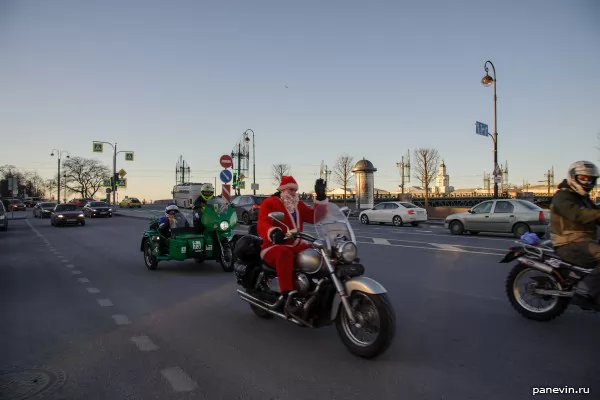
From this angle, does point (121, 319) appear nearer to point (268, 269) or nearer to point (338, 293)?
point (268, 269)

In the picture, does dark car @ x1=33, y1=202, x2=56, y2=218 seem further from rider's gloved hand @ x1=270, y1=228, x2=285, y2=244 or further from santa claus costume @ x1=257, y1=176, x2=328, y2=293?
rider's gloved hand @ x1=270, y1=228, x2=285, y2=244

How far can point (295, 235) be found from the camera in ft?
15.2

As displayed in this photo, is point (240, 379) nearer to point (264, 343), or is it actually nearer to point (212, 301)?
point (264, 343)

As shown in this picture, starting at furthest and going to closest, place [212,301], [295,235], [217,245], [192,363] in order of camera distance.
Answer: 1. [217,245]
2. [212,301]
3. [295,235]
4. [192,363]

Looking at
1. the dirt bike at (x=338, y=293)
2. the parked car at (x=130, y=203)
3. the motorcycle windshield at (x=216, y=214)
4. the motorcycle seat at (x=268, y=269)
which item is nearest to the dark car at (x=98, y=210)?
the motorcycle windshield at (x=216, y=214)

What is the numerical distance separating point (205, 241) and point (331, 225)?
581cm

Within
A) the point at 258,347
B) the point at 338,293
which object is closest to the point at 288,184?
the point at 338,293

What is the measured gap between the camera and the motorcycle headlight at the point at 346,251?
423 cm

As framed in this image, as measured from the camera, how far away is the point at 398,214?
25969 mm

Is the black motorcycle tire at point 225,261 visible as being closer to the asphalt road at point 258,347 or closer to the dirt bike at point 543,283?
the asphalt road at point 258,347

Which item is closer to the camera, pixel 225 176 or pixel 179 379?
pixel 179 379

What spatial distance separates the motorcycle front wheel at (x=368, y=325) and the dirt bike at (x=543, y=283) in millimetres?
A: 2303

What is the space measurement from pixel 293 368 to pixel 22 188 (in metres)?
123

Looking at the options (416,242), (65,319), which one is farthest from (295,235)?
(416,242)
